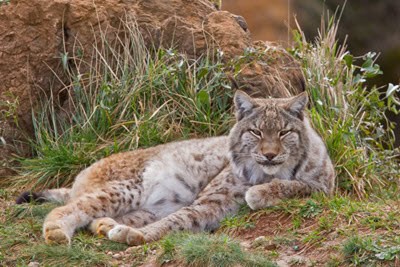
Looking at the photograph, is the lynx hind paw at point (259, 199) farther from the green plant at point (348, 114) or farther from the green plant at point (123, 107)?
the green plant at point (123, 107)

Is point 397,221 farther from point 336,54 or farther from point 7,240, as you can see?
point 336,54

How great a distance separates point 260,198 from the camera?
7.62m

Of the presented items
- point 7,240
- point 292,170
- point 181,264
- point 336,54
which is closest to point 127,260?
point 181,264

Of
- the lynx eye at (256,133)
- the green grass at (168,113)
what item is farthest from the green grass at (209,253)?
the lynx eye at (256,133)

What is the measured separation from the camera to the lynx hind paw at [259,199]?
300 inches

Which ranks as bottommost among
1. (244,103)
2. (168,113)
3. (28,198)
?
(28,198)

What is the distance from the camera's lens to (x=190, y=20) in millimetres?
10070

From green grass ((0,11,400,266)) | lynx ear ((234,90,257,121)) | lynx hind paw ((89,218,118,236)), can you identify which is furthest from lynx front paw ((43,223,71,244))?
lynx ear ((234,90,257,121))

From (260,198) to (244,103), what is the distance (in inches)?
33.6

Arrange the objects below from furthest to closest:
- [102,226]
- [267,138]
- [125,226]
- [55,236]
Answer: [267,138] → [102,226] → [125,226] → [55,236]

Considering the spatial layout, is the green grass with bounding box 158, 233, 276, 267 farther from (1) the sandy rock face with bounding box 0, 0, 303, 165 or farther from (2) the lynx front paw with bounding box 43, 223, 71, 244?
Answer: (1) the sandy rock face with bounding box 0, 0, 303, 165

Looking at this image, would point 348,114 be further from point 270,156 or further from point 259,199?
point 259,199

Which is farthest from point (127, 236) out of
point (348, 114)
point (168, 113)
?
point (348, 114)

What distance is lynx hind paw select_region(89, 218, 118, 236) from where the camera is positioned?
296 inches
